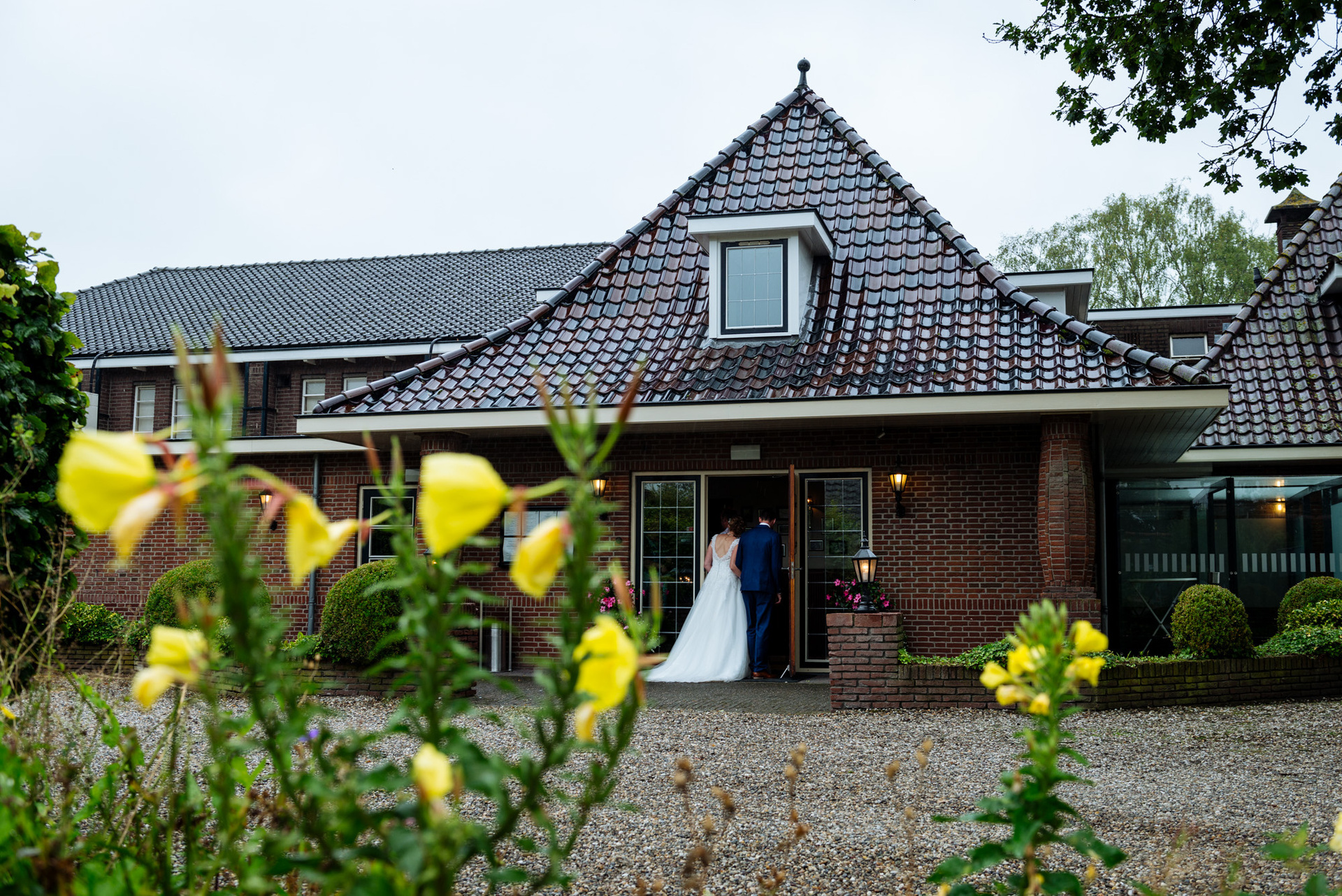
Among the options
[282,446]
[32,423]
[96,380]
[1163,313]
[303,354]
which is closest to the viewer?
[32,423]

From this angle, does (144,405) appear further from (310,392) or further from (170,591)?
(170,591)

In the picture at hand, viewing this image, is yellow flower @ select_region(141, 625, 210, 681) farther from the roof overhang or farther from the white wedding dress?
the white wedding dress

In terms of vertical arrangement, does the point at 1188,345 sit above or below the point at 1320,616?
above

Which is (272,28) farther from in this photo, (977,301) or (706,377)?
(977,301)

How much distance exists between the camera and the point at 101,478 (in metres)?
1.02

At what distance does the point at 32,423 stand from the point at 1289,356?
53.0 ft

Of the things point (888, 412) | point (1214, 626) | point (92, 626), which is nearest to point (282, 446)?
point (92, 626)

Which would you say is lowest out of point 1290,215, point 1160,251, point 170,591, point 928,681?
point 928,681

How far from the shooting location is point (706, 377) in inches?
436

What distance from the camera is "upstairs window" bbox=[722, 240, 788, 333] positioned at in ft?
38.2

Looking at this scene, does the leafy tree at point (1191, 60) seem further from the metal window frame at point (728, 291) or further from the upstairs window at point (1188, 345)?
the upstairs window at point (1188, 345)

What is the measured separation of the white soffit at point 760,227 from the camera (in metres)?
11.4

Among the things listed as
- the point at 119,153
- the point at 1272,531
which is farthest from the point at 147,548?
the point at 1272,531

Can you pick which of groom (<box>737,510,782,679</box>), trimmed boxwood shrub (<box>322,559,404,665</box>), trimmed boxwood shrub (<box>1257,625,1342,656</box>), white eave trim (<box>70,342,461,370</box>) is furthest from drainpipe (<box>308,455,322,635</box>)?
trimmed boxwood shrub (<box>1257,625,1342,656</box>)
